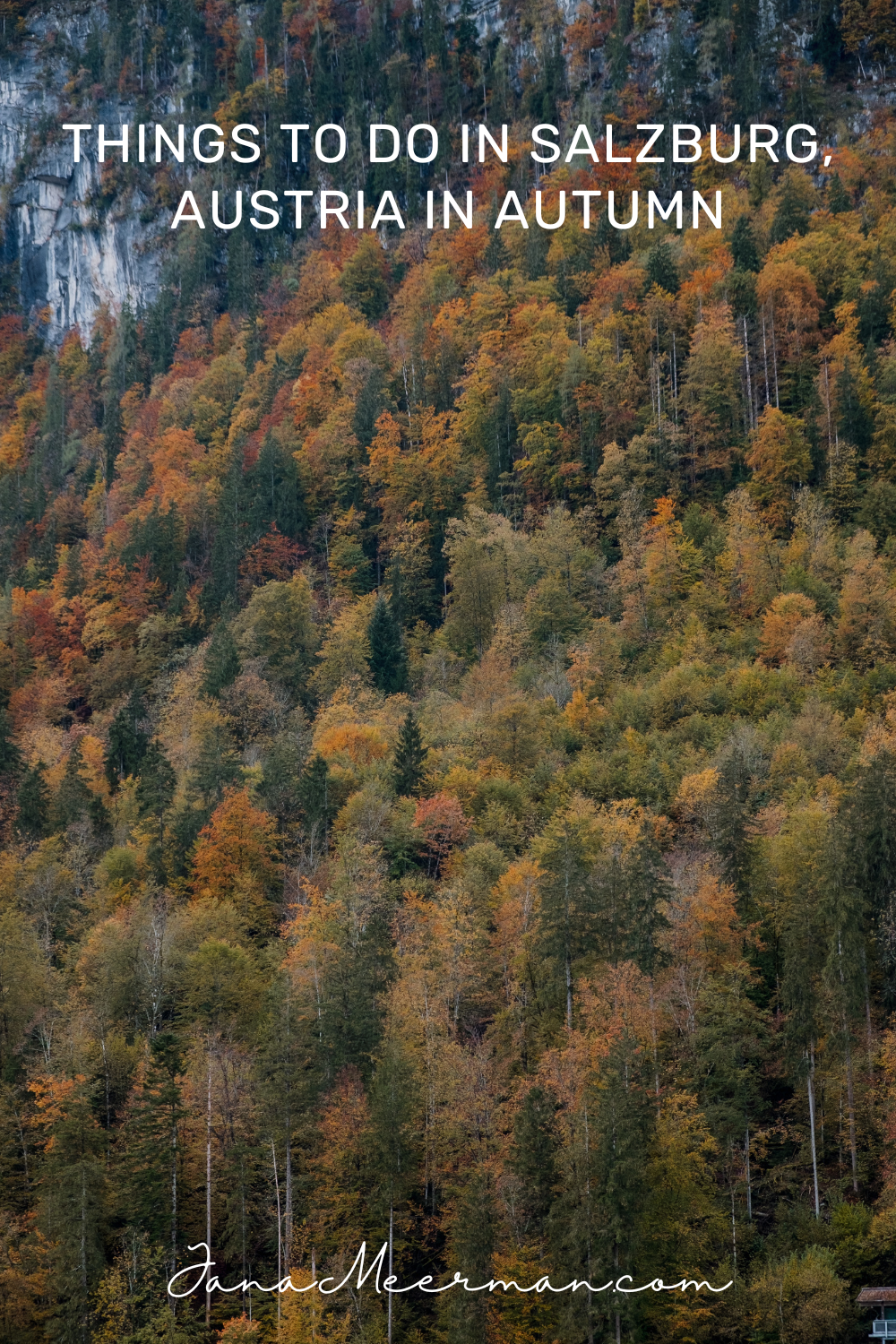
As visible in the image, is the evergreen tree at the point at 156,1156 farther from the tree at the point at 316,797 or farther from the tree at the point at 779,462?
the tree at the point at 779,462

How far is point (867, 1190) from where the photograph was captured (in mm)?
54469

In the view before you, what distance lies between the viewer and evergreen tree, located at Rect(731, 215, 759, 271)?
379 feet

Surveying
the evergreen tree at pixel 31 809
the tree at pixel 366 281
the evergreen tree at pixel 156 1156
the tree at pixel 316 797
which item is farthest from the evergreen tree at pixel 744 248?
the evergreen tree at pixel 156 1156

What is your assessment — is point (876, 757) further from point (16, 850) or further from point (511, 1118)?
point (16, 850)

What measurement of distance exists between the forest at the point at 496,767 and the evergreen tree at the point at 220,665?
30 centimetres

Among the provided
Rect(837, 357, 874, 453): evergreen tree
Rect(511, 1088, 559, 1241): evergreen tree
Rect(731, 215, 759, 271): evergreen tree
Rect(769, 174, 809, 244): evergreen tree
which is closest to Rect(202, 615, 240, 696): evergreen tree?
Rect(837, 357, 874, 453): evergreen tree

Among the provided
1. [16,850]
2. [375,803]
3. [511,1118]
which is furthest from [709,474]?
[511,1118]

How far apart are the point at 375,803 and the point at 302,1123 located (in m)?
22.0

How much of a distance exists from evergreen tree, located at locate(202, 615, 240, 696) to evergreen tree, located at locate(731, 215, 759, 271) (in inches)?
1896

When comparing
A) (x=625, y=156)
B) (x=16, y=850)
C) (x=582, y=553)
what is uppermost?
(x=625, y=156)

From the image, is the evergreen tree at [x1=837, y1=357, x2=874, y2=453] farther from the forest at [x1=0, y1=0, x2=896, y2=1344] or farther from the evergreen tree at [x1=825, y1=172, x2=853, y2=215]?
the evergreen tree at [x1=825, y1=172, x2=853, y2=215]

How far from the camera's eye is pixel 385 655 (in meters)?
99.1

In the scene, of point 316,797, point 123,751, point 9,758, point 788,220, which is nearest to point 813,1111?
point 316,797

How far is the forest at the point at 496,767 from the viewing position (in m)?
54.3
